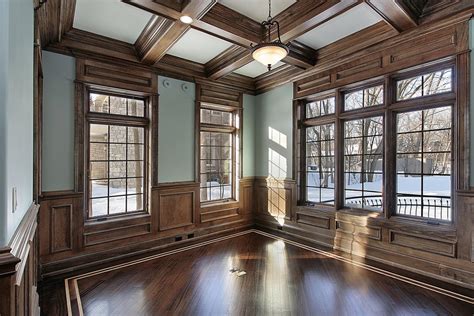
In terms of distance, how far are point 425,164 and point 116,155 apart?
4552 mm

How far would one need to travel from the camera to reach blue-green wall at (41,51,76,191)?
344cm

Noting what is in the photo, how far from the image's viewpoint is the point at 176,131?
4648 mm

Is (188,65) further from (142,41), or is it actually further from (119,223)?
(119,223)

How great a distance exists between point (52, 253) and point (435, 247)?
498 centimetres

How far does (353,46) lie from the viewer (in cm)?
384

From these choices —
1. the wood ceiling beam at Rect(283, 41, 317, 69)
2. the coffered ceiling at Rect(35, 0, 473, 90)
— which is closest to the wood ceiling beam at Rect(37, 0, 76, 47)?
the coffered ceiling at Rect(35, 0, 473, 90)

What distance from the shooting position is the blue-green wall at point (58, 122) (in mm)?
3436

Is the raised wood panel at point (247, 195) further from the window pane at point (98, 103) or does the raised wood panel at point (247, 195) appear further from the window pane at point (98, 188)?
the window pane at point (98, 103)

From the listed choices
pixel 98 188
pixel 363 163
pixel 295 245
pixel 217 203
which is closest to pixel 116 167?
pixel 98 188

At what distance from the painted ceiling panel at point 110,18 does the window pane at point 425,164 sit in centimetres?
387

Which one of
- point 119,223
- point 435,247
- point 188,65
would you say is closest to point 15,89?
point 119,223

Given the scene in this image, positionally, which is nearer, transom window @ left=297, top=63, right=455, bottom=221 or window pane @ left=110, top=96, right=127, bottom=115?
transom window @ left=297, top=63, right=455, bottom=221

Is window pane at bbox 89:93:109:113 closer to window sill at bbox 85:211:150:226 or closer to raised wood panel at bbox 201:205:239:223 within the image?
window sill at bbox 85:211:150:226

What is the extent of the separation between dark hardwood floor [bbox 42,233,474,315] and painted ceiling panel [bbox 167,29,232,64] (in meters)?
3.29
